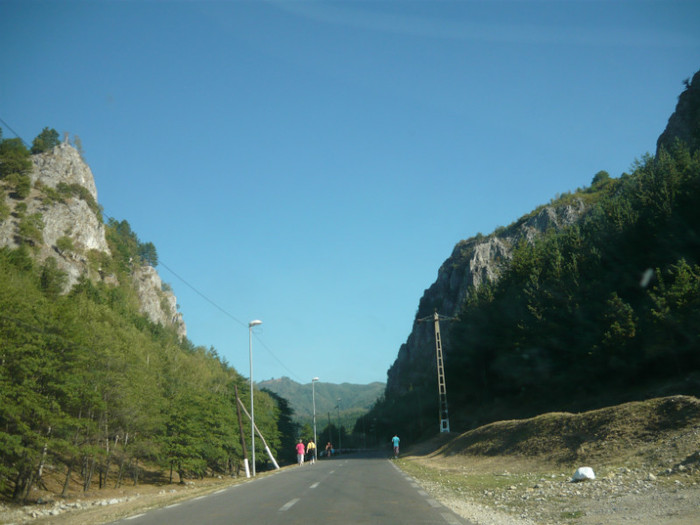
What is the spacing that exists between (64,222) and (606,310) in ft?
342

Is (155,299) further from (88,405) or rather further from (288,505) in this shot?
(288,505)

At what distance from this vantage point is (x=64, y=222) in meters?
107


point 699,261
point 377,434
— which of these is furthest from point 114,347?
point 377,434

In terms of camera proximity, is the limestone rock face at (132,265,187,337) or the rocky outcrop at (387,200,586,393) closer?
the rocky outcrop at (387,200,586,393)

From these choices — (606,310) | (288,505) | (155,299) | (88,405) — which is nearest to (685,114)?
(606,310)

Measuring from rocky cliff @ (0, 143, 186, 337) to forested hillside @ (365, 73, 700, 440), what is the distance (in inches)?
2827

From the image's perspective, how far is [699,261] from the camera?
32531 mm

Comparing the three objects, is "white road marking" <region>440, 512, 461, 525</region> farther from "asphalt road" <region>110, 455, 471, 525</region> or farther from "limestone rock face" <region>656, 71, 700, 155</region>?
"limestone rock face" <region>656, 71, 700, 155</region>

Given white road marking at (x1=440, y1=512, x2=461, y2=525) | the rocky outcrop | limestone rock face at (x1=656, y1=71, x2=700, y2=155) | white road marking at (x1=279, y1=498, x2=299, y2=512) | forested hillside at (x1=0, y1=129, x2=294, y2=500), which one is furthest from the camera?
the rocky outcrop

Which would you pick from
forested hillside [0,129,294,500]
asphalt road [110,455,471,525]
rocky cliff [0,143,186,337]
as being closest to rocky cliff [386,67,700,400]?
forested hillside [0,129,294,500]

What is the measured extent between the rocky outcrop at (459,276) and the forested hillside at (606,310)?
130 ft

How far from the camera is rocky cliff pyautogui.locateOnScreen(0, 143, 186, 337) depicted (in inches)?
3809

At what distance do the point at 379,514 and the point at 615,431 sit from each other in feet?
35.1

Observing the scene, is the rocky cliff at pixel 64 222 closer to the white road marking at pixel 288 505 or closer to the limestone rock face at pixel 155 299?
the limestone rock face at pixel 155 299
